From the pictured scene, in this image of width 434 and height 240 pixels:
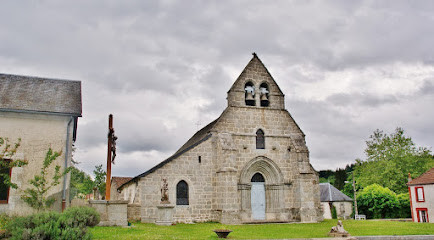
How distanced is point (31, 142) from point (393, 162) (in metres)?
43.0

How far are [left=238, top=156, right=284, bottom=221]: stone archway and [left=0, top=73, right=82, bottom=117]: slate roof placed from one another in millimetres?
11257

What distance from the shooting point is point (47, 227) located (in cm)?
938

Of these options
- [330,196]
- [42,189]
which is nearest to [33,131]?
[42,189]

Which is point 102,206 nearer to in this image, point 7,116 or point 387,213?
point 7,116

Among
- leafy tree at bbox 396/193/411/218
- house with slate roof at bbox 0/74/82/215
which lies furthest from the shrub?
leafy tree at bbox 396/193/411/218

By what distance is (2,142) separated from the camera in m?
14.0

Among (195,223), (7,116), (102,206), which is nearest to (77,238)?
(102,206)

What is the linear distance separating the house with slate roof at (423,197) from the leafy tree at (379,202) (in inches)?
187

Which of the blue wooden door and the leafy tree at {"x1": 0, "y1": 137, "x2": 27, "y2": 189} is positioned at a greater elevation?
the leafy tree at {"x1": 0, "y1": 137, "x2": 27, "y2": 189}

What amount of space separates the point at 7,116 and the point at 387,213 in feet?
119

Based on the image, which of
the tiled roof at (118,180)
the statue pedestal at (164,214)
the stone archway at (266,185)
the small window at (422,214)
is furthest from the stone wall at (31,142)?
the small window at (422,214)

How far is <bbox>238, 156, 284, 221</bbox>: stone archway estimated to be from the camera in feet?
74.2

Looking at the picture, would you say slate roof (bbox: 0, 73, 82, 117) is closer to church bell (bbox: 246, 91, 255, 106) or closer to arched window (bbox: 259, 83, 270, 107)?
church bell (bbox: 246, 91, 255, 106)

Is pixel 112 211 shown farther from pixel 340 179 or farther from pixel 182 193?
pixel 340 179
